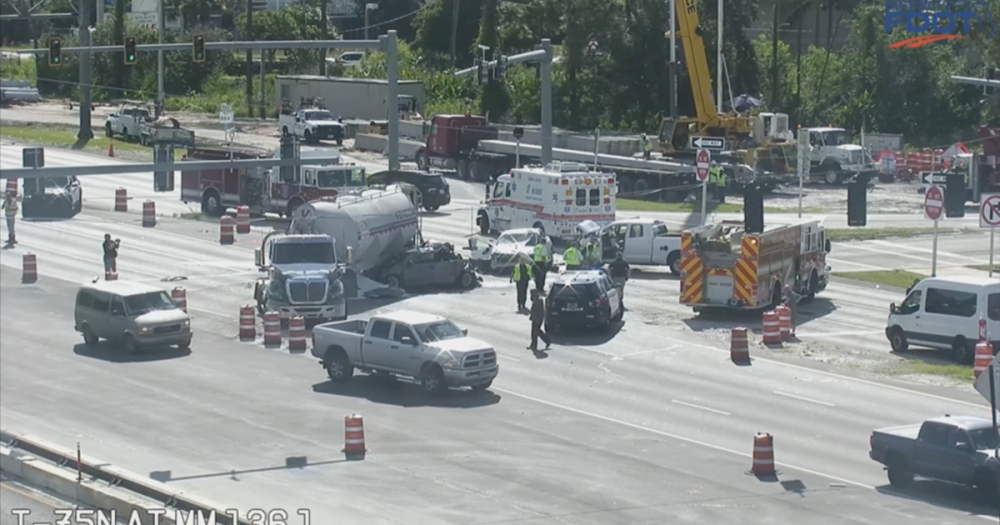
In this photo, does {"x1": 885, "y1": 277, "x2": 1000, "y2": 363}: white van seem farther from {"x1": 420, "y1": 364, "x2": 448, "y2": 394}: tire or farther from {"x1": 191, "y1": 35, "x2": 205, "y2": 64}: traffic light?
{"x1": 191, "y1": 35, "x2": 205, "y2": 64}: traffic light

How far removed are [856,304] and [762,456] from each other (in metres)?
17.1

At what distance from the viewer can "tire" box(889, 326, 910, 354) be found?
3219cm

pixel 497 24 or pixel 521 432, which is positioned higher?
pixel 497 24

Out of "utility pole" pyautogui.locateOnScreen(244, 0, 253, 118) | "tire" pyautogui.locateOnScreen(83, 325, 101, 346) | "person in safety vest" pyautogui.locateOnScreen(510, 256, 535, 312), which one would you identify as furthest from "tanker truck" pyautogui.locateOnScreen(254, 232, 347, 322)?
"utility pole" pyautogui.locateOnScreen(244, 0, 253, 118)

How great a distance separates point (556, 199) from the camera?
4553cm

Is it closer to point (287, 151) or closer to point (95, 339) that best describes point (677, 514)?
point (95, 339)

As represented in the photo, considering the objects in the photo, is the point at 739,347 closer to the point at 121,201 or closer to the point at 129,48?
the point at 129,48

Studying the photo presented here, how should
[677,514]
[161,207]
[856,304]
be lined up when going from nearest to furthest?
[677,514] → [856,304] → [161,207]

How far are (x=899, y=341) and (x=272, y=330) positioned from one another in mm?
13567

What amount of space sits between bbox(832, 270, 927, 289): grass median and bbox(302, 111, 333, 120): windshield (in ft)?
119

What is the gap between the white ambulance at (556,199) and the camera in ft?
149

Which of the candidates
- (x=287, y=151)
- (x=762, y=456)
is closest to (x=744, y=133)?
(x=287, y=151)

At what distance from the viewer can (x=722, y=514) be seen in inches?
776

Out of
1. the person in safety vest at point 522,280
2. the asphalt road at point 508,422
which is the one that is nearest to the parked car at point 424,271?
the asphalt road at point 508,422
